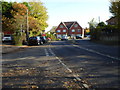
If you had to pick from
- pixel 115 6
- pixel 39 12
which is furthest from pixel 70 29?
pixel 115 6

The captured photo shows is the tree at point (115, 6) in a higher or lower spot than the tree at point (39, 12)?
lower

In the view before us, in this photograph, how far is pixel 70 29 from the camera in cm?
10088

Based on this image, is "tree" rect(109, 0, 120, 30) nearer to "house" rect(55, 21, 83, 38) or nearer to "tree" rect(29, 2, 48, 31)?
"tree" rect(29, 2, 48, 31)

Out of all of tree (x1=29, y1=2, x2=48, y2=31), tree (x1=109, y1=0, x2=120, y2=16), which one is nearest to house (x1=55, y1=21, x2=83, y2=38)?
tree (x1=29, y1=2, x2=48, y2=31)

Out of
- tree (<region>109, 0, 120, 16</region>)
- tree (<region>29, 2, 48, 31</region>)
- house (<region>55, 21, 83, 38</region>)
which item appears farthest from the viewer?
house (<region>55, 21, 83, 38</region>)

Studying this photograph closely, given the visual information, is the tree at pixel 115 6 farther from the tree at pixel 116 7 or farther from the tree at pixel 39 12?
the tree at pixel 39 12

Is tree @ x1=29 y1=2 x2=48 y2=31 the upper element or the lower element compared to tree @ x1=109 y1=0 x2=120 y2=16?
upper

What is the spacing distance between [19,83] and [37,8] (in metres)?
48.5

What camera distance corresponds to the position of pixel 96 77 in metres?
6.73

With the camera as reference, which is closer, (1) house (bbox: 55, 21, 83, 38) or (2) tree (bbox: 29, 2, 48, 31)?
(2) tree (bbox: 29, 2, 48, 31)

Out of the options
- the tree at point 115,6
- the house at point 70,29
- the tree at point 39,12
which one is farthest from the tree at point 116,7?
the house at point 70,29

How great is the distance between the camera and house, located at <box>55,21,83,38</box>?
9950 centimetres

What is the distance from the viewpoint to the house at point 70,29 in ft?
326

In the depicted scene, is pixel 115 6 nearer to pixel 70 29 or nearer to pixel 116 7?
pixel 116 7
